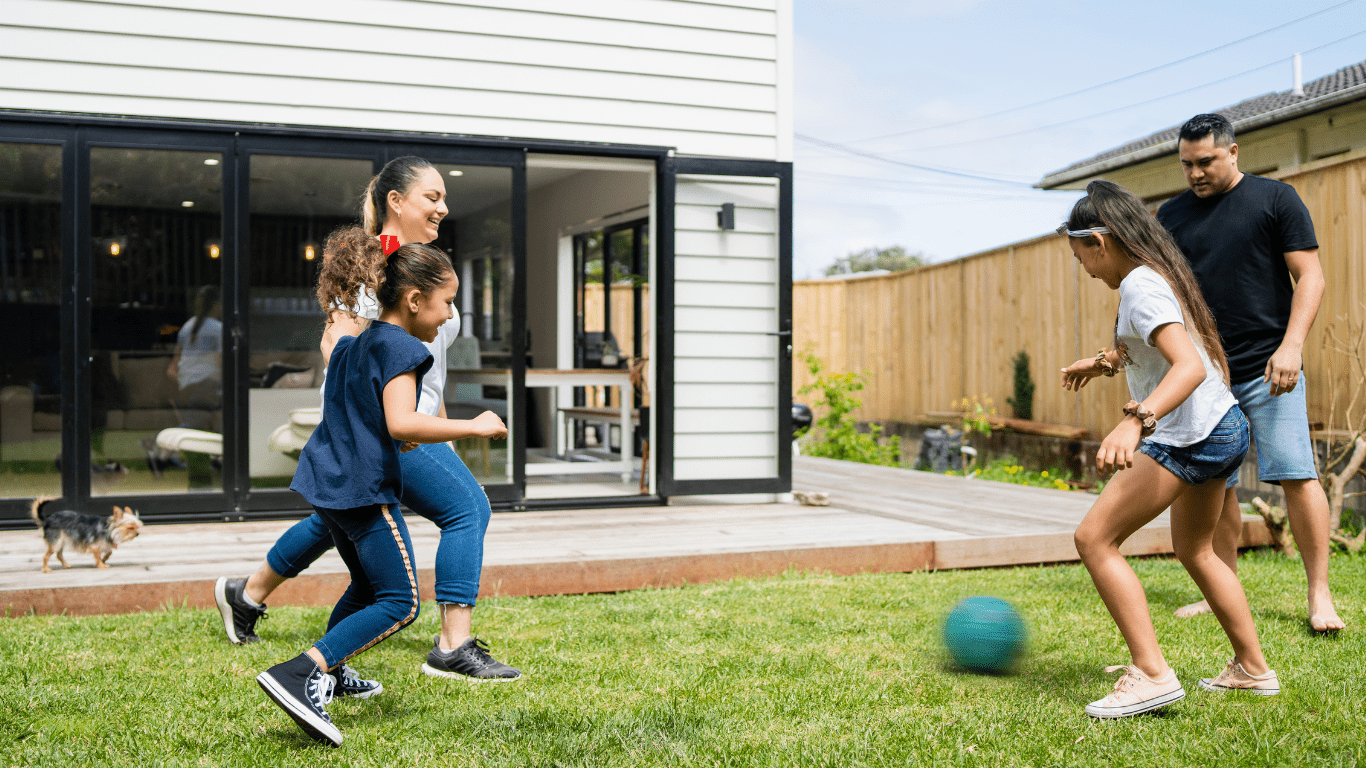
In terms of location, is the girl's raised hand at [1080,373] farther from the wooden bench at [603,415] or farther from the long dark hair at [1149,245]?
the wooden bench at [603,415]

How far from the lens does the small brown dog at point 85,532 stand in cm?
401

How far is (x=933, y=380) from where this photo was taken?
1264 cm

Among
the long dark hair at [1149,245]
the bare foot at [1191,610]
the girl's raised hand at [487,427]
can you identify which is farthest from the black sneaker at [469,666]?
the bare foot at [1191,610]

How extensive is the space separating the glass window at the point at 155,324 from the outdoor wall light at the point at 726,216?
2.87m

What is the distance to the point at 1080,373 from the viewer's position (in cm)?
293

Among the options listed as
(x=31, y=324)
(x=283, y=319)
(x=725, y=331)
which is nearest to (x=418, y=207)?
(x=283, y=319)

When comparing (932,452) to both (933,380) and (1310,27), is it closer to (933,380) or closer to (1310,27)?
(933,380)

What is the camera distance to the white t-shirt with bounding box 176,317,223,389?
5.70 m

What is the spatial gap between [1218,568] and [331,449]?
7.34 feet

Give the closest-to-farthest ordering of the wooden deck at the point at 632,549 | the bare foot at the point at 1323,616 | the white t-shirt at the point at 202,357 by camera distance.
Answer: the bare foot at the point at 1323,616, the wooden deck at the point at 632,549, the white t-shirt at the point at 202,357

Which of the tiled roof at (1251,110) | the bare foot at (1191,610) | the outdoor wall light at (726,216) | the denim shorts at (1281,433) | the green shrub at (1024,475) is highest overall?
the tiled roof at (1251,110)

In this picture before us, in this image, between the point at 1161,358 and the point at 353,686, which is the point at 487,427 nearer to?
the point at 353,686

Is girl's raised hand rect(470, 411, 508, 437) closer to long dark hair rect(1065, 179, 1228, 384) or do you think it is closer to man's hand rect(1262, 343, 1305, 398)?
long dark hair rect(1065, 179, 1228, 384)

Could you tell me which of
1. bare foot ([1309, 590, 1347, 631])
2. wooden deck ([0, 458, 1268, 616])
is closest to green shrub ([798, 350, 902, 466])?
wooden deck ([0, 458, 1268, 616])
